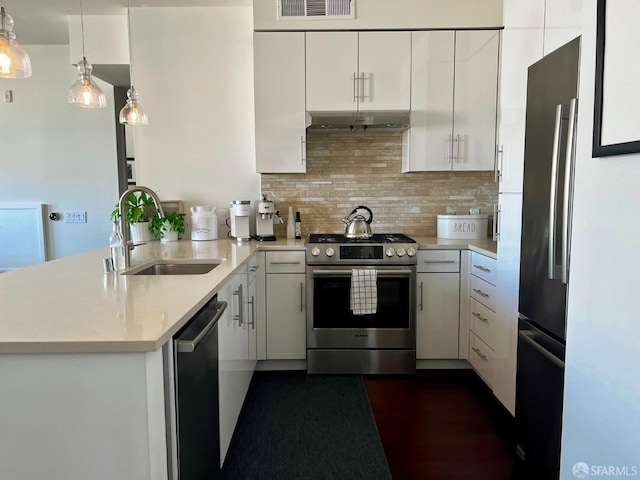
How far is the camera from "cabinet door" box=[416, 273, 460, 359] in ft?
9.74

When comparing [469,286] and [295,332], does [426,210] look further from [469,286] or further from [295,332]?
[295,332]

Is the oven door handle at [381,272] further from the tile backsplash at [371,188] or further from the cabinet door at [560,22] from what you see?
the cabinet door at [560,22]

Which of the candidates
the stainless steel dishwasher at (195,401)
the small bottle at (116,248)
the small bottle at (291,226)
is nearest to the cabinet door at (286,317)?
the small bottle at (291,226)

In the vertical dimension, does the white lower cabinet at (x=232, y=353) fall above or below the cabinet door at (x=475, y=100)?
below

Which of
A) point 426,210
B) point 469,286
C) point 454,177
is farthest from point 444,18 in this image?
point 469,286

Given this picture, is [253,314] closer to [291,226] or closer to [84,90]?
[291,226]

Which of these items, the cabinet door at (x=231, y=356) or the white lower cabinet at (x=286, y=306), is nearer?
the cabinet door at (x=231, y=356)

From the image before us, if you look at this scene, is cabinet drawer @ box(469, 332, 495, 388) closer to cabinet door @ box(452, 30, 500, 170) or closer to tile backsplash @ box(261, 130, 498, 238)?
tile backsplash @ box(261, 130, 498, 238)

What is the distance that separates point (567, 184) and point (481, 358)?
1.53 m

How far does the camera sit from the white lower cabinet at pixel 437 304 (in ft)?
9.70

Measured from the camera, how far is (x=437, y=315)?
2.99 meters

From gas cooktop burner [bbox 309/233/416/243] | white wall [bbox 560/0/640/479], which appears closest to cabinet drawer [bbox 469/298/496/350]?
gas cooktop burner [bbox 309/233/416/243]

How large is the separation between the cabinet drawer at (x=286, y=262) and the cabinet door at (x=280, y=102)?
25.4 inches

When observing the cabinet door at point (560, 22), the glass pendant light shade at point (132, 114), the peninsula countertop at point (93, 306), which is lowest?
the peninsula countertop at point (93, 306)
